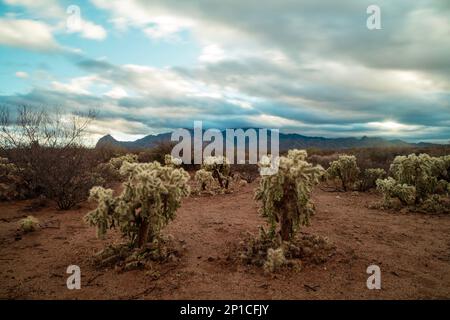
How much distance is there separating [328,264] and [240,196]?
25.4 ft

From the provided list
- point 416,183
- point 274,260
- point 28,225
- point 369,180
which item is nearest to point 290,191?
point 274,260

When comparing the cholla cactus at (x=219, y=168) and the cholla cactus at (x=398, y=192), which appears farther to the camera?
the cholla cactus at (x=219, y=168)

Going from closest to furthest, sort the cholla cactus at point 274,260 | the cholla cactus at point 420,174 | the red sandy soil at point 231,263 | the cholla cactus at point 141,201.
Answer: the red sandy soil at point 231,263 < the cholla cactus at point 274,260 < the cholla cactus at point 141,201 < the cholla cactus at point 420,174

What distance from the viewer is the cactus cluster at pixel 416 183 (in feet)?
36.4

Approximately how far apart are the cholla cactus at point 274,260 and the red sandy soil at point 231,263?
13 centimetres

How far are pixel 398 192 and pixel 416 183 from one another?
73 centimetres

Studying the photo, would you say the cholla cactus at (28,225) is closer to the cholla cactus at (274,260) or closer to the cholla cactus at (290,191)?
the cholla cactus at (290,191)

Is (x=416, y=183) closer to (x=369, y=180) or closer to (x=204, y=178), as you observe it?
(x=369, y=180)

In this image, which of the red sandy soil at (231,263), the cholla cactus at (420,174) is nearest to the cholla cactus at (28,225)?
the red sandy soil at (231,263)

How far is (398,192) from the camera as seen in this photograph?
1111 cm

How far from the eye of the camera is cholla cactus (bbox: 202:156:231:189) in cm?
1541

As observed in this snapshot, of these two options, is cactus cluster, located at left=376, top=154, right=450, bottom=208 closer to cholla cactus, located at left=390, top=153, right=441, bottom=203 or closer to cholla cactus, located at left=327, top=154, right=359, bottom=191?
cholla cactus, located at left=390, top=153, right=441, bottom=203

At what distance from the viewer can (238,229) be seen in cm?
890

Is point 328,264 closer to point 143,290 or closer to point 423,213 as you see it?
point 143,290
